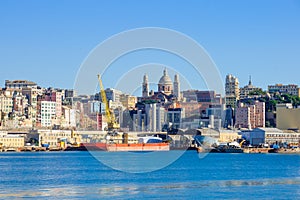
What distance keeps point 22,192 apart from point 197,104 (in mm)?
82108

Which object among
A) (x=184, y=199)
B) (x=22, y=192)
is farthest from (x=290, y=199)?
(x=22, y=192)

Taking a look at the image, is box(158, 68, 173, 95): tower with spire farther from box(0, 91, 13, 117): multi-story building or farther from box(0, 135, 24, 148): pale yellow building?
box(0, 135, 24, 148): pale yellow building

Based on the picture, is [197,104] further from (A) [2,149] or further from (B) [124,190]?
(B) [124,190]

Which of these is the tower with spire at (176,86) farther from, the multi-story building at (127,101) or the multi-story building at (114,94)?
the multi-story building at (114,94)

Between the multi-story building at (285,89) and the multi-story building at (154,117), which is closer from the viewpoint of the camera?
the multi-story building at (154,117)

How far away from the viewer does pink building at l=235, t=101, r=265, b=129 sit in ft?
335

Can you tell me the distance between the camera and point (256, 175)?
34.9 meters

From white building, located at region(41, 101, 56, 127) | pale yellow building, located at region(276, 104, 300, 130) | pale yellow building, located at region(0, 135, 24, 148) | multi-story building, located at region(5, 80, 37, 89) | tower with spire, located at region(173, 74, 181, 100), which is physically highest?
multi-story building, located at region(5, 80, 37, 89)

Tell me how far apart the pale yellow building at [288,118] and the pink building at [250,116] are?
39.3 ft

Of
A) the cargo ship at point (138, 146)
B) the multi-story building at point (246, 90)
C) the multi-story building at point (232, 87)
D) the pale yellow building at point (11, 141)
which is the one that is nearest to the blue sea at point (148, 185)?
the cargo ship at point (138, 146)

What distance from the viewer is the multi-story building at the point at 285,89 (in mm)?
122188

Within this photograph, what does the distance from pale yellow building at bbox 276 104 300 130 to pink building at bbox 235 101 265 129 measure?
1199cm

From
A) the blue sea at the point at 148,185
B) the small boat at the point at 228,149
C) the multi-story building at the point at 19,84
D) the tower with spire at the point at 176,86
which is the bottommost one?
the blue sea at the point at 148,185

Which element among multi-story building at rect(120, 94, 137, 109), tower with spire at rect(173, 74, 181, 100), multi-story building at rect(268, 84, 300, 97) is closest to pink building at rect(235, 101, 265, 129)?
tower with spire at rect(173, 74, 181, 100)
